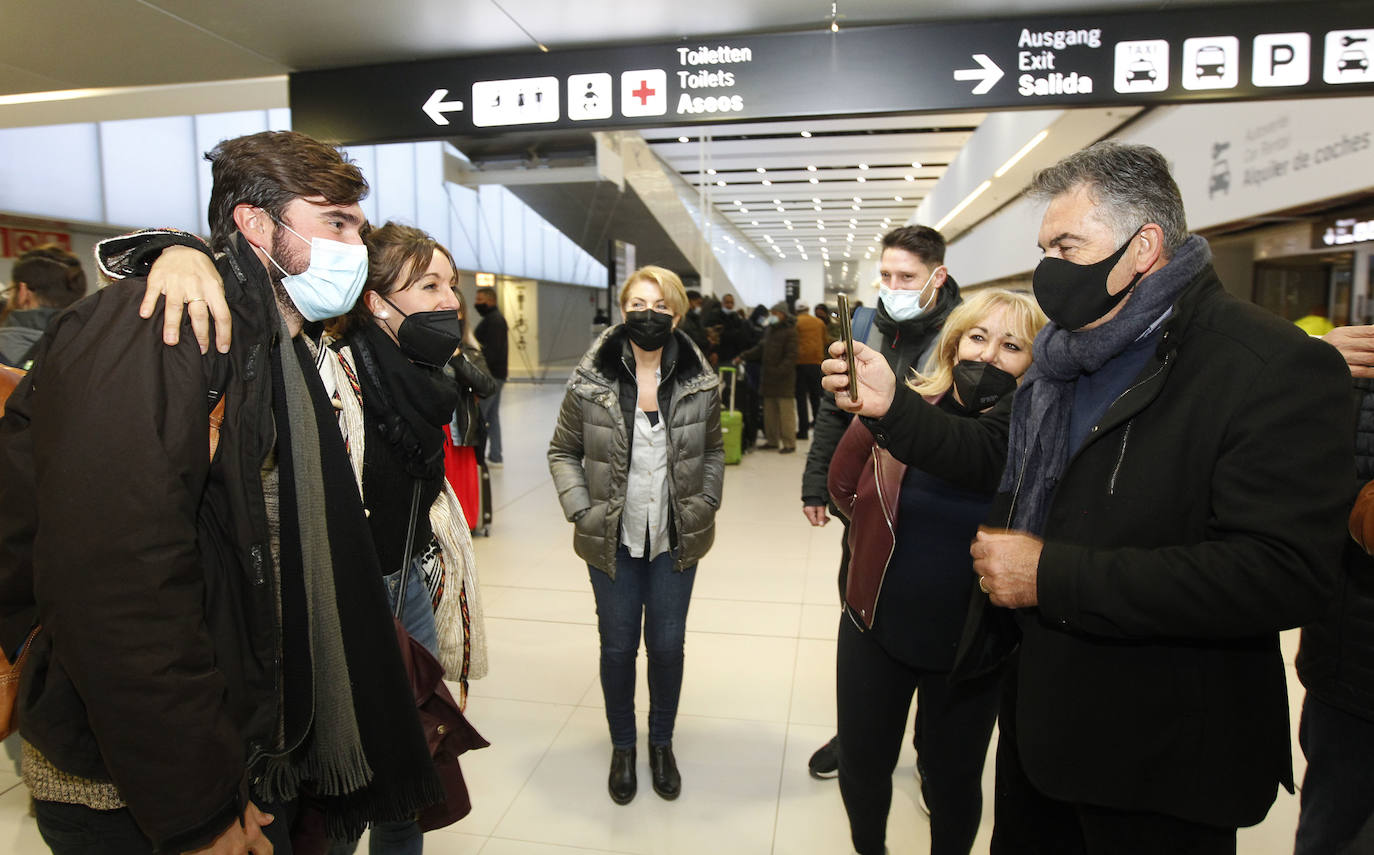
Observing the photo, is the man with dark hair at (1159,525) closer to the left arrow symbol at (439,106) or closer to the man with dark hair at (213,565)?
the man with dark hair at (213,565)

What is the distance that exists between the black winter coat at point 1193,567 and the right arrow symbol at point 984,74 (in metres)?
2.73

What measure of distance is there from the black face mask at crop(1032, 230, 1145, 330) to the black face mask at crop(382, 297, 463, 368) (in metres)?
1.32

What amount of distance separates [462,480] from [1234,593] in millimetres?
3496

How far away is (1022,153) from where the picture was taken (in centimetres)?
1152

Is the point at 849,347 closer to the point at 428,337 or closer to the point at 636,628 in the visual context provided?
the point at 428,337

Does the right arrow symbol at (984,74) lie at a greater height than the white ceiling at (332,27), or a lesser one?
lesser

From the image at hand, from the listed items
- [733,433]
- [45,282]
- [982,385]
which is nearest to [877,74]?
[982,385]

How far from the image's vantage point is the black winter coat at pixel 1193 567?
47.6 inches

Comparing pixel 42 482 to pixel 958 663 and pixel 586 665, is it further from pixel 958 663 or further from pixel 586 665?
pixel 586 665

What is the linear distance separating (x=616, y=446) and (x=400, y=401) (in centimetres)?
89

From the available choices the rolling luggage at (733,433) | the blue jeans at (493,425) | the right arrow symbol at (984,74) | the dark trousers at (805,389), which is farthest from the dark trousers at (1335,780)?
the dark trousers at (805,389)

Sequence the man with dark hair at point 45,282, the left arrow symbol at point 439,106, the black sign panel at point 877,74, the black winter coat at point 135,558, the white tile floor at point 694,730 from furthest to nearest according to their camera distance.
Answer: the left arrow symbol at point 439,106, the black sign panel at point 877,74, the man with dark hair at point 45,282, the white tile floor at point 694,730, the black winter coat at point 135,558

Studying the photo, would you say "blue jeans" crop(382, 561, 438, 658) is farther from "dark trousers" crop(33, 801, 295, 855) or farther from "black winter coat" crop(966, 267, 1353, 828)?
"black winter coat" crop(966, 267, 1353, 828)

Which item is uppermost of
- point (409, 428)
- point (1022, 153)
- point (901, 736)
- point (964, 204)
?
point (964, 204)
